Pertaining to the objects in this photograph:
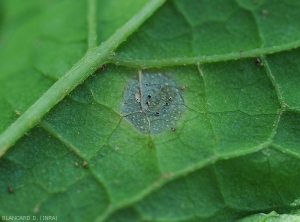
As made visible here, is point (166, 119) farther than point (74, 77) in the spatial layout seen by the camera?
No

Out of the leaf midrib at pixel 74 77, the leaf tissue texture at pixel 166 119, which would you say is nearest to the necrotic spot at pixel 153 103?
the leaf tissue texture at pixel 166 119

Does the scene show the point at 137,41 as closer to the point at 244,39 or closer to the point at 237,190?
the point at 244,39

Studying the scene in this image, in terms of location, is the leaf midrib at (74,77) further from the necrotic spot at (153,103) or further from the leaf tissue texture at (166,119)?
the necrotic spot at (153,103)

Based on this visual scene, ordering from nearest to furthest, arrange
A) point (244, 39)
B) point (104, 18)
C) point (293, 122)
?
point (293, 122)
point (244, 39)
point (104, 18)

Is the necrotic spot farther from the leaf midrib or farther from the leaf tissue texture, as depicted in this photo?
the leaf midrib

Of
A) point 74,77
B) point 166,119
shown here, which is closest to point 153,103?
point 166,119

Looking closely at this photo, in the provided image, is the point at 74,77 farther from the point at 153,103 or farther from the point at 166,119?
the point at 166,119

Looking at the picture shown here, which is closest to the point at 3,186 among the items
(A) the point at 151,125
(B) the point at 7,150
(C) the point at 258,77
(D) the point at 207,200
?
(B) the point at 7,150

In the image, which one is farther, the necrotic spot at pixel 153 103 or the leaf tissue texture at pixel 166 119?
the necrotic spot at pixel 153 103
